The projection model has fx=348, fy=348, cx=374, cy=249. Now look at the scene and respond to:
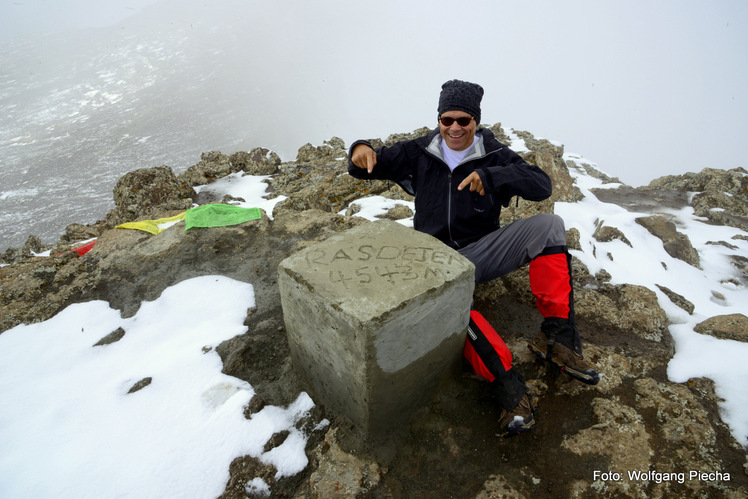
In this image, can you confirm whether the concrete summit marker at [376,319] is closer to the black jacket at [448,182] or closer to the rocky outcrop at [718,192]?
the black jacket at [448,182]

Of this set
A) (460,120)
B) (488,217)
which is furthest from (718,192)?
(460,120)

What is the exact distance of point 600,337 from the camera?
3.21m

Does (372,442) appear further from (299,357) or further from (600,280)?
(600,280)

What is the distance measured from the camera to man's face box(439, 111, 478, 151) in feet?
9.82

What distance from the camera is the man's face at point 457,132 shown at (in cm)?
299

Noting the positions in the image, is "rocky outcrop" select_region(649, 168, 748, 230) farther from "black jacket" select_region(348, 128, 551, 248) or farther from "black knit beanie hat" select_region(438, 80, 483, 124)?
"black knit beanie hat" select_region(438, 80, 483, 124)

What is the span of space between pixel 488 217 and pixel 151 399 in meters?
3.06

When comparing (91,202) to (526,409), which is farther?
(91,202)

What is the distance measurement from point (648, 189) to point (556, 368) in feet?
33.3

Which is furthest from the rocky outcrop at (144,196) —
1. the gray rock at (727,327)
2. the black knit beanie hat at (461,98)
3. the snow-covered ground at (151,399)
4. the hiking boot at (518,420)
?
the gray rock at (727,327)

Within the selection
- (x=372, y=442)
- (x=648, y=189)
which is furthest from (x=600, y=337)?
(x=648, y=189)

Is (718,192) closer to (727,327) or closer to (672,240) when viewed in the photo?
(672,240)

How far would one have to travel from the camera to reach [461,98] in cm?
295

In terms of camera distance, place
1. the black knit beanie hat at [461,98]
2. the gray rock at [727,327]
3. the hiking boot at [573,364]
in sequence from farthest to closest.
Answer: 1. the gray rock at [727,327]
2. the black knit beanie hat at [461,98]
3. the hiking boot at [573,364]
